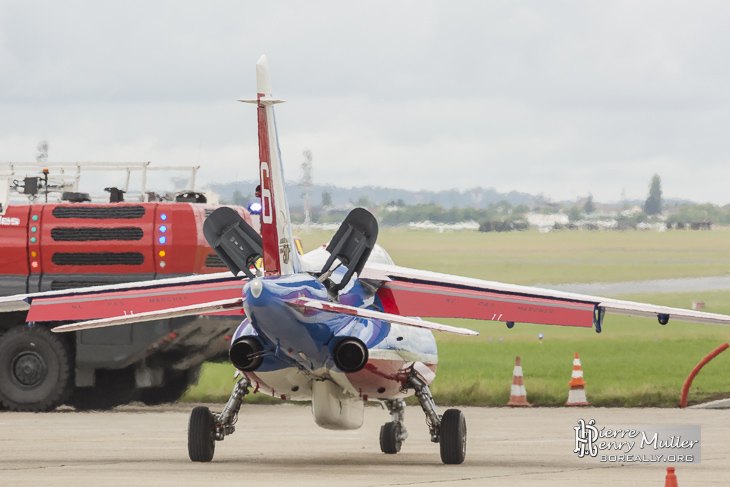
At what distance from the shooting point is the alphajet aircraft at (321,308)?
1323 cm

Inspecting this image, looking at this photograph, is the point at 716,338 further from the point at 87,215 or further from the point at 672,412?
the point at 87,215

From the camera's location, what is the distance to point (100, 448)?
58.5 ft

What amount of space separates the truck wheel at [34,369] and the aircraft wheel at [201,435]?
8347 mm

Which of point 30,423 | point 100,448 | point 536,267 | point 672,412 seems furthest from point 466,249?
point 100,448

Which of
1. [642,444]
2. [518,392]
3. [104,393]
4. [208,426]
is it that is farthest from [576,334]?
[208,426]

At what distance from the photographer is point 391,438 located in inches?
684

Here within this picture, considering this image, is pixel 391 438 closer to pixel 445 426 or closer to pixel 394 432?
pixel 394 432

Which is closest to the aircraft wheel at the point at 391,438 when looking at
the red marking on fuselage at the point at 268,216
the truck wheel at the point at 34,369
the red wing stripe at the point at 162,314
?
the red wing stripe at the point at 162,314

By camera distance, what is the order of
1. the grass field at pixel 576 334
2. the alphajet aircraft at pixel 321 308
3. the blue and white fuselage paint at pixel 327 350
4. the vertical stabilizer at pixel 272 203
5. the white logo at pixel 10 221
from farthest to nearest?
the grass field at pixel 576 334 → the white logo at pixel 10 221 → the vertical stabilizer at pixel 272 203 → the alphajet aircraft at pixel 321 308 → the blue and white fuselage paint at pixel 327 350

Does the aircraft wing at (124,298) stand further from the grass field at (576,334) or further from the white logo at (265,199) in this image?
the grass field at (576,334)

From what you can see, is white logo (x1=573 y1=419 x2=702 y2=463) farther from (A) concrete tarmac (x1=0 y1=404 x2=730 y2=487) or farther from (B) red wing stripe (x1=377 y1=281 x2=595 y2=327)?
(B) red wing stripe (x1=377 y1=281 x2=595 y2=327)

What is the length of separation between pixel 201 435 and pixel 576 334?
57.7 ft

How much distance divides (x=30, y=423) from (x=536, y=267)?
2165 centimetres

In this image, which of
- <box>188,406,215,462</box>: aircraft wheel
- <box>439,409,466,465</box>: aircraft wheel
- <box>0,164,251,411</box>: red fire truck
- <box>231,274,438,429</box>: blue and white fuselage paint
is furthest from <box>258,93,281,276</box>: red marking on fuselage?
<box>0,164,251,411</box>: red fire truck
